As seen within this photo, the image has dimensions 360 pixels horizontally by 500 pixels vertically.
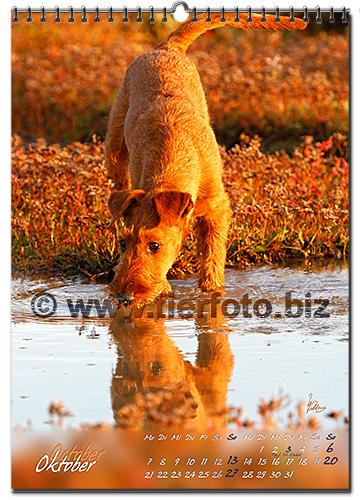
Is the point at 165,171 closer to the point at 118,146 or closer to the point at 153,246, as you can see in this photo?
the point at 153,246

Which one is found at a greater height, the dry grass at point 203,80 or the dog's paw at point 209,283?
the dry grass at point 203,80

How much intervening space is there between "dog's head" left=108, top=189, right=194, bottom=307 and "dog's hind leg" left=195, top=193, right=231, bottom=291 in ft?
2.63

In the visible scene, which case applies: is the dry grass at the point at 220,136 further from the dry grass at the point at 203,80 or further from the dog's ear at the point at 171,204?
the dog's ear at the point at 171,204

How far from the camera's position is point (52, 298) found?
5.13m

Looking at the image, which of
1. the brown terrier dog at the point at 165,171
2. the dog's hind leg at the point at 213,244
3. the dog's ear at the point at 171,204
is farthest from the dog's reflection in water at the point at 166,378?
the dog's hind leg at the point at 213,244

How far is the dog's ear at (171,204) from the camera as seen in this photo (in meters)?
4.39

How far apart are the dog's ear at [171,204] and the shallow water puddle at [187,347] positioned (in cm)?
71

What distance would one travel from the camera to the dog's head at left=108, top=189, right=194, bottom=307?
4.36 meters

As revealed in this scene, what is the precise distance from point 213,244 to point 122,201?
3.98 ft

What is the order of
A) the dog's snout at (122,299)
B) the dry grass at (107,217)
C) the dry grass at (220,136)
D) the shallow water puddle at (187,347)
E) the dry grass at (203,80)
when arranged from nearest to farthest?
the shallow water puddle at (187,347), the dog's snout at (122,299), the dry grass at (107,217), the dry grass at (220,136), the dry grass at (203,80)
